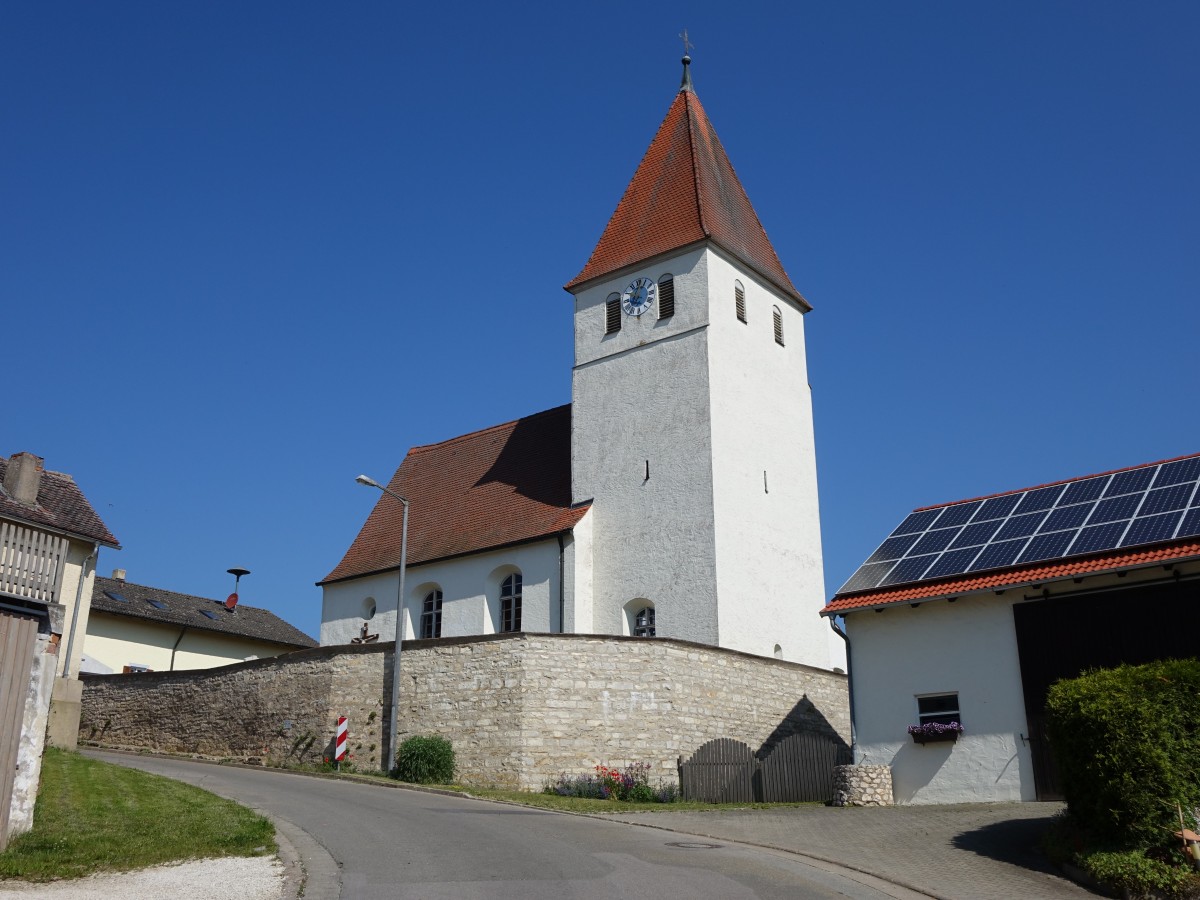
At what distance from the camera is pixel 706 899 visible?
11.0 meters

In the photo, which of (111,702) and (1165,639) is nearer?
(1165,639)

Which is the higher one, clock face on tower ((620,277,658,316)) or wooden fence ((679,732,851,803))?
clock face on tower ((620,277,658,316))

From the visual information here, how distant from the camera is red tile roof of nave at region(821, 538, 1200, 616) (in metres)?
19.2

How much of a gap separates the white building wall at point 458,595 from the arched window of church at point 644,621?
221cm

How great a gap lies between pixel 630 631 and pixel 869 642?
10.4 meters

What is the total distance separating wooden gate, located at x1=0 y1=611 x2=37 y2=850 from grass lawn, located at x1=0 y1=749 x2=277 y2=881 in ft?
2.94

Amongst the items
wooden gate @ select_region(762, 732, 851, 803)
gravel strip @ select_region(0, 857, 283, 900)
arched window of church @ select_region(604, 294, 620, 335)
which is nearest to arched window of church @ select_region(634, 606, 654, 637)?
wooden gate @ select_region(762, 732, 851, 803)

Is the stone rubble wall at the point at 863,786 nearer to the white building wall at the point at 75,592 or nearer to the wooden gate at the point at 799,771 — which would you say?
the wooden gate at the point at 799,771

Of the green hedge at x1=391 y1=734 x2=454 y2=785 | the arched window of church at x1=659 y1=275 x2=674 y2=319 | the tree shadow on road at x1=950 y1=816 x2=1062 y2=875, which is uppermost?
the arched window of church at x1=659 y1=275 x2=674 y2=319

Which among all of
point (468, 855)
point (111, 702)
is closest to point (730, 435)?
point (111, 702)

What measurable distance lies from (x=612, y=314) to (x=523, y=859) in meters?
25.0

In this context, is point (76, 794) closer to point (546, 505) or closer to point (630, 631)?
point (630, 631)

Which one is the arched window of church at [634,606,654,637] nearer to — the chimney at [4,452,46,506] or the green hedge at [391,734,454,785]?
the green hedge at [391,734,454,785]

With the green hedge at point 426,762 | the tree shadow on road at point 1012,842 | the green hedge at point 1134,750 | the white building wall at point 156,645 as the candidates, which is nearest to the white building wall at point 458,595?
the white building wall at point 156,645
